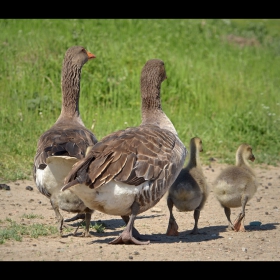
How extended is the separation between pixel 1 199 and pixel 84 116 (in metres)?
3.97

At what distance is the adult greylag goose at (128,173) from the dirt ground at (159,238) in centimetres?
40

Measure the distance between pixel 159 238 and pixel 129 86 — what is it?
22.2ft

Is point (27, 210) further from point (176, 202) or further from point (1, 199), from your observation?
point (176, 202)

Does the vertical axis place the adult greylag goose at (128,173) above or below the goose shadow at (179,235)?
above

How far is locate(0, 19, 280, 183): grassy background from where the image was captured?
11.5m

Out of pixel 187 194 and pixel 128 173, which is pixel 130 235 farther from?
pixel 187 194

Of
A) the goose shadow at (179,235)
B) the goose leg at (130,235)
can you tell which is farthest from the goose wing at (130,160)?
the goose shadow at (179,235)

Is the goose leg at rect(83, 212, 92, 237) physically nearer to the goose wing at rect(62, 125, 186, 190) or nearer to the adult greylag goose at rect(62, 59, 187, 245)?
the adult greylag goose at rect(62, 59, 187, 245)

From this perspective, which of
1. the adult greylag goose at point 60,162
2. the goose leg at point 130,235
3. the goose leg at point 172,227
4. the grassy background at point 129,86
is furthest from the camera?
the grassy background at point 129,86

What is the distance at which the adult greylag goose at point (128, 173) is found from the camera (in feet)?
19.7

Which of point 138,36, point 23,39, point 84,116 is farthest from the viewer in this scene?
point 138,36

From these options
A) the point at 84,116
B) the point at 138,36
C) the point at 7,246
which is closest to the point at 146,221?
the point at 7,246

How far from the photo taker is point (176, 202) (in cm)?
721

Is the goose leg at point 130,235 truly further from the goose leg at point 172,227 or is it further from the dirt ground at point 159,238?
the goose leg at point 172,227
